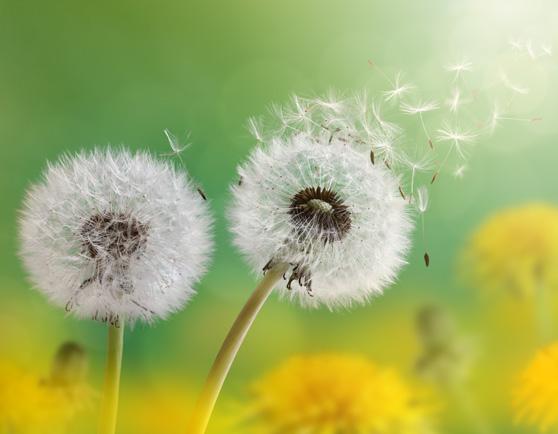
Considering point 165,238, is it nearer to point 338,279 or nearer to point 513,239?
point 338,279

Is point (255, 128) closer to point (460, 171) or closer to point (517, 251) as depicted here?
point (460, 171)

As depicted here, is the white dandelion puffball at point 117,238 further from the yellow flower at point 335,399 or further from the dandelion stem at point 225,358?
the yellow flower at point 335,399

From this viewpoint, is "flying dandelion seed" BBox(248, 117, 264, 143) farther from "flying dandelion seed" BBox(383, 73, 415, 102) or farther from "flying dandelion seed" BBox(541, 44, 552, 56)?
"flying dandelion seed" BBox(541, 44, 552, 56)

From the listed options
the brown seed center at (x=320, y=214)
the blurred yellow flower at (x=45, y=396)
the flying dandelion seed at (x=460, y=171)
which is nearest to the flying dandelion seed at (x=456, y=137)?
the flying dandelion seed at (x=460, y=171)

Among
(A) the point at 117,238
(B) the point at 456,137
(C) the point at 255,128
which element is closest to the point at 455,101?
(B) the point at 456,137

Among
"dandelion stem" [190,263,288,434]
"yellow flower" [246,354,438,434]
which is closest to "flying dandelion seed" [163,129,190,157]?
"dandelion stem" [190,263,288,434]

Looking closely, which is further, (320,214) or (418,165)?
(418,165)

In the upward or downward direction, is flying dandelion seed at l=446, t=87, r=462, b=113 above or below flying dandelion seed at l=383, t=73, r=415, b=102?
below
